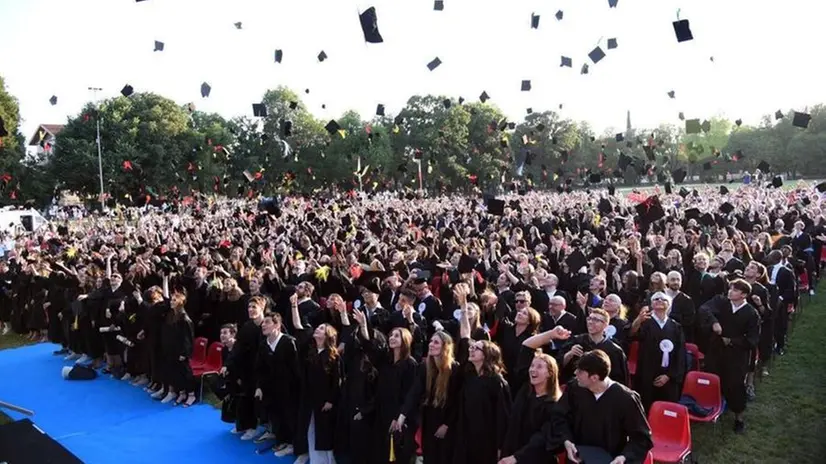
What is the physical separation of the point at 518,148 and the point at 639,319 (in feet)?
172

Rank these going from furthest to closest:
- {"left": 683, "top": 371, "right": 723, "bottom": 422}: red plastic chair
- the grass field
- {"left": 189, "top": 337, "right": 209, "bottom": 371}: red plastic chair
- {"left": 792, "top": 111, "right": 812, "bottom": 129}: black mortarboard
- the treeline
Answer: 1. the treeline
2. {"left": 792, "top": 111, "right": 812, "bottom": 129}: black mortarboard
3. {"left": 189, "top": 337, "right": 209, "bottom": 371}: red plastic chair
4. {"left": 683, "top": 371, "right": 723, "bottom": 422}: red plastic chair
5. the grass field

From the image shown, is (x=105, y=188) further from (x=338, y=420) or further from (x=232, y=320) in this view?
(x=338, y=420)

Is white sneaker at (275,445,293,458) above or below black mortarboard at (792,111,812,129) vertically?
below

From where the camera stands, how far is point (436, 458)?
5.31 m

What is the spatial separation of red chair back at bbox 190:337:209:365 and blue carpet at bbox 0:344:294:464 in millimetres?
771

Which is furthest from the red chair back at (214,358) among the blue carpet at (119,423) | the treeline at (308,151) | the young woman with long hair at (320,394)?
the treeline at (308,151)

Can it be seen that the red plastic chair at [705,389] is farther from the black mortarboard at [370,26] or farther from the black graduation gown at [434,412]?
the black mortarboard at [370,26]

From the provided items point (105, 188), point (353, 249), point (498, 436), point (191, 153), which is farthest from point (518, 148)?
point (498, 436)

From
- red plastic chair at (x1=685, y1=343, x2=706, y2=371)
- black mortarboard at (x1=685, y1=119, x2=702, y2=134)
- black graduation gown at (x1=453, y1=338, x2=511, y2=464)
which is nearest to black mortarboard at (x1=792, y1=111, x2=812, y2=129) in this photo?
black mortarboard at (x1=685, y1=119, x2=702, y2=134)

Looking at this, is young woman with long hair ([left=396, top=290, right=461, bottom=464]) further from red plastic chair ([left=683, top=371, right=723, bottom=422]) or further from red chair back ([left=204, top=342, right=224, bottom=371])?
red chair back ([left=204, top=342, right=224, bottom=371])

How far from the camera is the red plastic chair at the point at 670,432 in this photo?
5172 mm

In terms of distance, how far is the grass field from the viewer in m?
6.07

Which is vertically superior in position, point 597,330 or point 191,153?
point 191,153

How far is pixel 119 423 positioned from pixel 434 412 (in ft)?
15.1
